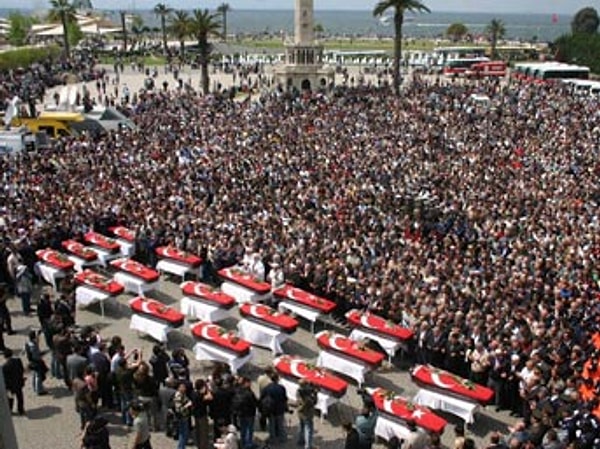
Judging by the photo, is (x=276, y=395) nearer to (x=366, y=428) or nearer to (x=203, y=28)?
(x=366, y=428)

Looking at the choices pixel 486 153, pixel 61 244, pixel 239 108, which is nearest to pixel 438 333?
pixel 61 244

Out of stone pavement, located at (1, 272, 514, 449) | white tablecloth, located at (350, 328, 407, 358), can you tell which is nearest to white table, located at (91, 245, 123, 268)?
stone pavement, located at (1, 272, 514, 449)

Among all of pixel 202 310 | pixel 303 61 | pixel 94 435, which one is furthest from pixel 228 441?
pixel 303 61

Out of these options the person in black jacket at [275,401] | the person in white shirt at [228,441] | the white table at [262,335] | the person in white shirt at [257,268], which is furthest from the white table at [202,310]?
the person in white shirt at [228,441]

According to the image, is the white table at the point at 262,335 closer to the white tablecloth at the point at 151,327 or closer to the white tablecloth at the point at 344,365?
the white tablecloth at the point at 344,365

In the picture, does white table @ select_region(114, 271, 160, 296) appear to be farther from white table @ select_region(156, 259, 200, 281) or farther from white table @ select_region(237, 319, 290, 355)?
white table @ select_region(237, 319, 290, 355)
